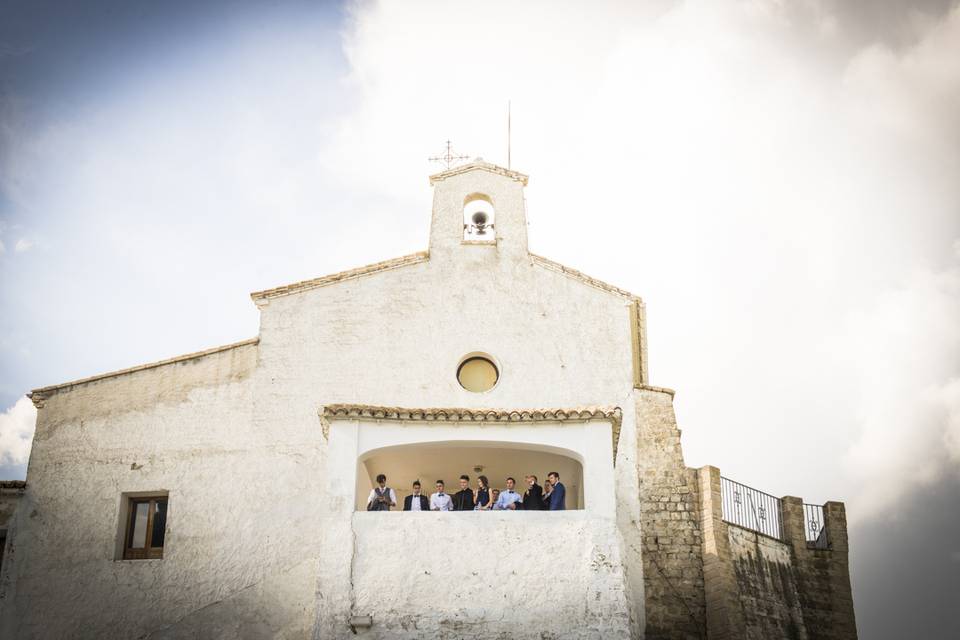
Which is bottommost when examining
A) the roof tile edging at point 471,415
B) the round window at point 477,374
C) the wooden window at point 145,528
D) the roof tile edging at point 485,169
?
the wooden window at point 145,528

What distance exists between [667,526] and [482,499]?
4.23 m

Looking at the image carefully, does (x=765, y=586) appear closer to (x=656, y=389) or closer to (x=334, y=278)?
(x=656, y=389)

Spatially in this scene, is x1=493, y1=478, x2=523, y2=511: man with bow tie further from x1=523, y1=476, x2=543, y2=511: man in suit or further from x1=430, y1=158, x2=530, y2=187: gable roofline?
x1=430, y1=158, x2=530, y2=187: gable roofline

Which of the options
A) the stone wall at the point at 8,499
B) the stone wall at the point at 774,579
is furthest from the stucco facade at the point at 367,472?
the stone wall at the point at 774,579

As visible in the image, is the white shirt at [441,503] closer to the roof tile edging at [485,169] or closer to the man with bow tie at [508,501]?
the man with bow tie at [508,501]

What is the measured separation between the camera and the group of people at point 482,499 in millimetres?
17953

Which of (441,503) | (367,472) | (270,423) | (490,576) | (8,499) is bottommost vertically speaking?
(490,576)

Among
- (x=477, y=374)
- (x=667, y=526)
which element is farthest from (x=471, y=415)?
(x=667, y=526)

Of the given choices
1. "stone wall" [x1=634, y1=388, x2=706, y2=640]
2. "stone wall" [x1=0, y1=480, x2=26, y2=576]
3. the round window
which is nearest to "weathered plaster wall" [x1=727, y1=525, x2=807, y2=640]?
"stone wall" [x1=634, y1=388, x2=706, y2=640]

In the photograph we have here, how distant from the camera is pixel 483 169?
Answer: 24047 millimetres

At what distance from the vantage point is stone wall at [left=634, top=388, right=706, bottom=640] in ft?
65.2

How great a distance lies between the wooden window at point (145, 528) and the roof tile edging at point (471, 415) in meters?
4.51

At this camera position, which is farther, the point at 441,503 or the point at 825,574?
the point at 825,574

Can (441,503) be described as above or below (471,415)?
below
